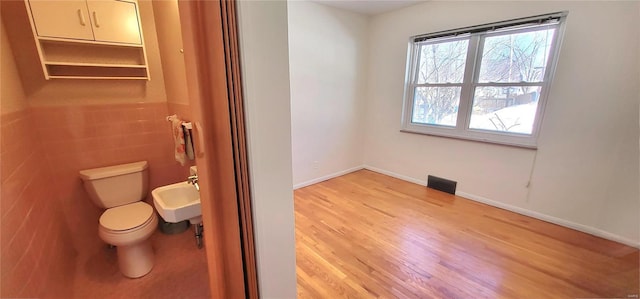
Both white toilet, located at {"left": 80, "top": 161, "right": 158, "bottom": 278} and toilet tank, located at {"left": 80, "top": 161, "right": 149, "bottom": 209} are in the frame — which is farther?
toilet tank, located at {"left": 80, "top": 161, "right": 149, "bottom": 209}

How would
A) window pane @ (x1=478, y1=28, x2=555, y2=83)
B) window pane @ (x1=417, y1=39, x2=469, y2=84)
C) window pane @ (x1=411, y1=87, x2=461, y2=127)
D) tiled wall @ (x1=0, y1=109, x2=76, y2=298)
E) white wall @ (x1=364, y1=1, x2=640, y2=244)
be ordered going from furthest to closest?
1. window pane @ (x1=411, y1=87, x2=461, y2=127)
2. window pane @ (x1=417, y1=39, x2=469, y2=84)
3. window pane @ (x1=478, y1=28, x2=555, y2=83)
4. white wall @ (x1=364, y1=1, x2=640, y2=244)
5. tiled wall @ (x1=0, y1=109, x2=76, y2=298)

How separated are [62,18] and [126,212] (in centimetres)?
131

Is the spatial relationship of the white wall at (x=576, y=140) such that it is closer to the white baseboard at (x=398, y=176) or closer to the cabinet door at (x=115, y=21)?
the white baseboard at (x=398, y=176)

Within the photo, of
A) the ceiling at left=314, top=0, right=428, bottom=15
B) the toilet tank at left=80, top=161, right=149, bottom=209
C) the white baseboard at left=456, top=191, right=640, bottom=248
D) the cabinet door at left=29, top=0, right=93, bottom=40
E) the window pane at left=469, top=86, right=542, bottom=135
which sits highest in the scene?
the ceiling at left=314, top=0, right=428, bottom=15

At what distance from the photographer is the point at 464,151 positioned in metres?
2.93

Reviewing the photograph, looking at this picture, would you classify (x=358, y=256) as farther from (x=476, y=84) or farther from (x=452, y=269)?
(x=476, y=84)

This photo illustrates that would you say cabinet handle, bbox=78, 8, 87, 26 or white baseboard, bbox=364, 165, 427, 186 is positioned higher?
cabinet handle, bbox=78, 8, 87, 26

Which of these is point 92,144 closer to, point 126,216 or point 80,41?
point 126,216

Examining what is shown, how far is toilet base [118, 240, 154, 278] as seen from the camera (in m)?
1.74

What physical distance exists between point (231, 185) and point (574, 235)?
2921mm

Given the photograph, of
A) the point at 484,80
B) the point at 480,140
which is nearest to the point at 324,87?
the point at 484,80

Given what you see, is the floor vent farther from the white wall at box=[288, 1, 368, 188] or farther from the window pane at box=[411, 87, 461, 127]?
the white wall at box=[288, 1, 368, 188]

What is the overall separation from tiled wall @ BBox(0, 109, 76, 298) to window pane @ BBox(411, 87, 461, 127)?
3.54 m

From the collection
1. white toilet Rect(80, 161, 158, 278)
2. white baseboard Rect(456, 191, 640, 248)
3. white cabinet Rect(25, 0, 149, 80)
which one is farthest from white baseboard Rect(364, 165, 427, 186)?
white cabinet Rect(25, 0, 149, 80)
